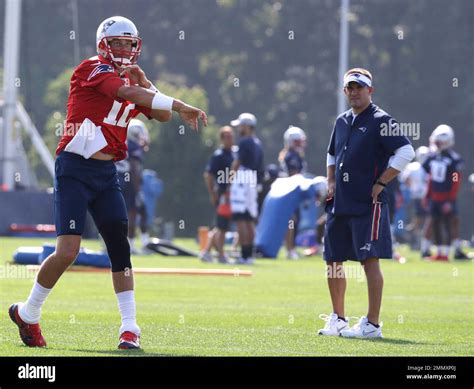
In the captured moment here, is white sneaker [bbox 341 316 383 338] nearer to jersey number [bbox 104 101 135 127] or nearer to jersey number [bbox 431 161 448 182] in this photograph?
jersey number [bbox 104 101 135 127]

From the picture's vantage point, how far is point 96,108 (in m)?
9.41

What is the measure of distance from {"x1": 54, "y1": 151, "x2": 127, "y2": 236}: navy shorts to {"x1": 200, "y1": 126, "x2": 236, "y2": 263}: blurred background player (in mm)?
12641

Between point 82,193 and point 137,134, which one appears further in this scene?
point 137,134

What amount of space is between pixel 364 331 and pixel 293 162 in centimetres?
1490

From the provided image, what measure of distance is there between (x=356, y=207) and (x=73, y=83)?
273cm

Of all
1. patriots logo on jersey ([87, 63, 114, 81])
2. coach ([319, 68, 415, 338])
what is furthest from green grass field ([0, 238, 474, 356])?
patriots logo on jersey ([87, 63, 114, 81])

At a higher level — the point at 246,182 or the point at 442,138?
the point at 442,138

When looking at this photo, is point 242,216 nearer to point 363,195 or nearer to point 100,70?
point 363,195

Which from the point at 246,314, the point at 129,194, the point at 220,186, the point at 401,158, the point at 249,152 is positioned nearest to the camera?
the point at 401,158

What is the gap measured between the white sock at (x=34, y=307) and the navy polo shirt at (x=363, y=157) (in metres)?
2.70

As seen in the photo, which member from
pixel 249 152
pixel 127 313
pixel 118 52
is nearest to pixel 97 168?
pixel 118 52

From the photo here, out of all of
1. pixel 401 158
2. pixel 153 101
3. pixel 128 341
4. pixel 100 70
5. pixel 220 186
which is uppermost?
pixel 100 70

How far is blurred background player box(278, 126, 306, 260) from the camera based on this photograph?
83.2 feet
